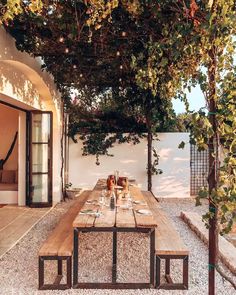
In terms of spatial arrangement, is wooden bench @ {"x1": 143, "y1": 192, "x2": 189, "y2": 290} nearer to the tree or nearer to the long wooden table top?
the long wooden table top

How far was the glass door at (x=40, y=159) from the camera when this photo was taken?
794cm

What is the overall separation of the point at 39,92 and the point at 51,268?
174 inches

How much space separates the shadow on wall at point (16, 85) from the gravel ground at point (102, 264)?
2232 mm

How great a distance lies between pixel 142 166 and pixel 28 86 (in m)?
4.04

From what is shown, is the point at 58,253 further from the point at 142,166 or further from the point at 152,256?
the point at 142,166

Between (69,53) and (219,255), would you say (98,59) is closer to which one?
(69,53)

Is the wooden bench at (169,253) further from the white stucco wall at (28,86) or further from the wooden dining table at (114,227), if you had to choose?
the white stucco wall at (28,86)

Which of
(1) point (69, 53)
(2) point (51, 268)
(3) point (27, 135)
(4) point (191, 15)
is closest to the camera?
(4) point (191, 15)

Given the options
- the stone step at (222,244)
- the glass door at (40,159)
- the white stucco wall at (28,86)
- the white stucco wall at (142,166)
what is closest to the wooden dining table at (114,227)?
the stone step at (222,244)

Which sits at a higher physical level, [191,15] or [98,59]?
[98,59]

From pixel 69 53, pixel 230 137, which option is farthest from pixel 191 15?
pixel 69 53

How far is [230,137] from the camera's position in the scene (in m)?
1.84

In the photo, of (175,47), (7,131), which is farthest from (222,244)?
(7,131)

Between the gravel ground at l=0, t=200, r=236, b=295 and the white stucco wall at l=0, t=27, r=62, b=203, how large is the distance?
2254 millimetres
